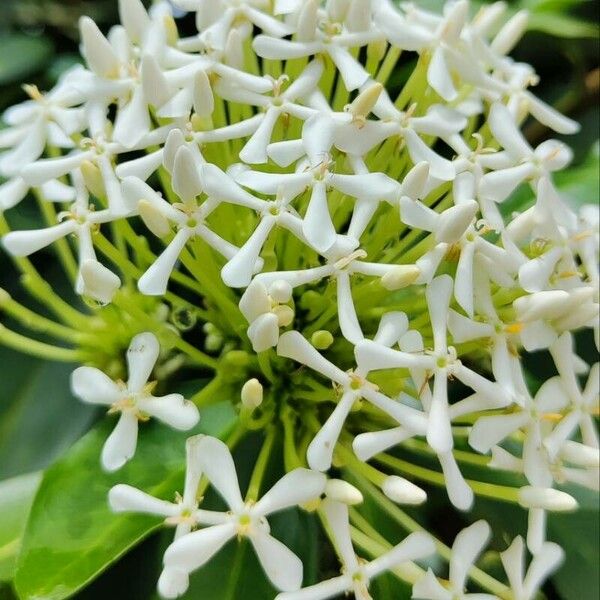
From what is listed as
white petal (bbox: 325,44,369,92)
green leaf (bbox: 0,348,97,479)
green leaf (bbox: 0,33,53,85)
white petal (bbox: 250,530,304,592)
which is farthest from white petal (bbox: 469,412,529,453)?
green leaf (bbox: 0,33,53,85)

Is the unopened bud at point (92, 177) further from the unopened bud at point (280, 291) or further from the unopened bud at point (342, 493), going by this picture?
the unopened bud at point (342, 493)

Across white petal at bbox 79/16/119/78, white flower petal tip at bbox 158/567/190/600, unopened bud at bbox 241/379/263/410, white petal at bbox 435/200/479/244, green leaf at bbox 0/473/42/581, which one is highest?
white petal at bbox 435/200/479/244

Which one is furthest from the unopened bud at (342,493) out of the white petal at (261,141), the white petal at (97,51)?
the white petal at (97,51)

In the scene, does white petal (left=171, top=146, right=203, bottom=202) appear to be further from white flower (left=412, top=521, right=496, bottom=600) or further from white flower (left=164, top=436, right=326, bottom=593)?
white flower (left=412, top=521, right=496, bottom=600)

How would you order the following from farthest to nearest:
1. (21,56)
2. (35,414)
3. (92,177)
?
1. (21,56)
2. (35,414)
3. (92,177)

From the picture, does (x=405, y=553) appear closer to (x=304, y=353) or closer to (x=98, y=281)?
(x=304, y=353)

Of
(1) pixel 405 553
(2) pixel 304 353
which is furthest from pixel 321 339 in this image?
(1) pixel 405 553

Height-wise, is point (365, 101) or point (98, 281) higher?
point (365, 101)
